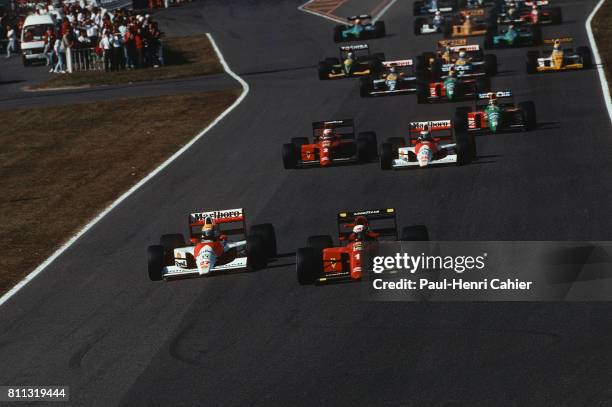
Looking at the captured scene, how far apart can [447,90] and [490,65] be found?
14.8 feet

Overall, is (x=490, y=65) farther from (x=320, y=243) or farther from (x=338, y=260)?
(x=338, y=260)

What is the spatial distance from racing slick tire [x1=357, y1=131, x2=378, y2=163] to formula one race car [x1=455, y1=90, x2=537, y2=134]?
2356 millimetres

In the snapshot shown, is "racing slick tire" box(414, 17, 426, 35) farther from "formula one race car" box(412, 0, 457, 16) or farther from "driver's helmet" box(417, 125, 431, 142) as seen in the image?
"driver's helmet" box(417, 125, 431, 142)

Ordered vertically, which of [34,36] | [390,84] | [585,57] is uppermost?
[34,36]

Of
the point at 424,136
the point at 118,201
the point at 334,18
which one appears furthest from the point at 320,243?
the point at 334,18

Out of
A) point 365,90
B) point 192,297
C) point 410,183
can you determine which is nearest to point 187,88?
point 365,90

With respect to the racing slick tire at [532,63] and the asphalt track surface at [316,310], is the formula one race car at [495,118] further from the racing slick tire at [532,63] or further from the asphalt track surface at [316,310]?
the racing slick tire at [532,63]

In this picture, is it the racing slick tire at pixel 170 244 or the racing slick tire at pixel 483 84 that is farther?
the racing slick tire at pixel 483 84

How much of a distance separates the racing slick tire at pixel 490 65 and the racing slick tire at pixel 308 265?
22.5 meters

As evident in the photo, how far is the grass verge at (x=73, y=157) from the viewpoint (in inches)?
1086

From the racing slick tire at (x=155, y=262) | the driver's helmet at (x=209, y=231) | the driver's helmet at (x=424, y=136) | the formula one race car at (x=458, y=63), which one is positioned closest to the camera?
the racing slick tire at (x=155, y=262)

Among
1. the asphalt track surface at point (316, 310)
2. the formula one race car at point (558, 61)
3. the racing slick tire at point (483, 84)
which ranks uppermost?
the formula one race car at point (558, 61)

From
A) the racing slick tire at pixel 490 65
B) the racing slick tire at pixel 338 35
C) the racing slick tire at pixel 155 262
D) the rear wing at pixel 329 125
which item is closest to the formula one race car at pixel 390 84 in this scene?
the racing slick tire at pixel 490 65

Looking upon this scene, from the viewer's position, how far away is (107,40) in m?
52.0
